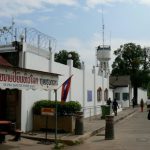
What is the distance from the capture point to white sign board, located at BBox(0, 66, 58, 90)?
14.0 m

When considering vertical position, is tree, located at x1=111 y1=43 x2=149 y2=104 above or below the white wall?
above

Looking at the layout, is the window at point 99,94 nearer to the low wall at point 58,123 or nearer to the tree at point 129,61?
the low wall at point 58,123

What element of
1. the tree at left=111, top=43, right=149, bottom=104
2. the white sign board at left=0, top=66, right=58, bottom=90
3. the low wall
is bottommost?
the low wall

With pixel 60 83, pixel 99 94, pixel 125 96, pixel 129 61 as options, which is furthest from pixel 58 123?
pixel 129 61

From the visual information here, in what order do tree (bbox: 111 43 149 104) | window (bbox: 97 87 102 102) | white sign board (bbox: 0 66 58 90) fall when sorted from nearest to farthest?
white sign board (bbox: 0 66 58 90) → window (bbox: 97 87 102 102) → tree (bbox: 111 43 149 104)

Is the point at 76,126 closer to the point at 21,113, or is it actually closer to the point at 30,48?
the point at 21,113

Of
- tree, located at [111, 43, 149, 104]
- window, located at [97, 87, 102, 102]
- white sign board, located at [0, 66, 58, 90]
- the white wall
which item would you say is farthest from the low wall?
tree, located at [111, 43, 149, 104]

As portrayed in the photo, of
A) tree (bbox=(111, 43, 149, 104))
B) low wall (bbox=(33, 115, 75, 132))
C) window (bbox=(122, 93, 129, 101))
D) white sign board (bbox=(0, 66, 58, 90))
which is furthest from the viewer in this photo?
tree (bbox=(111, 43, 149, 104))

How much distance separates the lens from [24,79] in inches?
592

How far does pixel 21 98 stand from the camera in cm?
2034

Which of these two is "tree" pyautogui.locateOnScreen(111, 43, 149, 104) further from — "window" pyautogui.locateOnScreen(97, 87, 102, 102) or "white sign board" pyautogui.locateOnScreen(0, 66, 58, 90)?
"white sign board" pyautogui.locateOnScreen(0, 66, 58, 90)

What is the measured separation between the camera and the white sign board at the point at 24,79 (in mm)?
13999

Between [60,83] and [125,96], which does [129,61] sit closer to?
[125,96]

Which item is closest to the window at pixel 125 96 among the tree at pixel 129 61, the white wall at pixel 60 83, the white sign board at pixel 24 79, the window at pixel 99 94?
the tree at pixel 129 61
